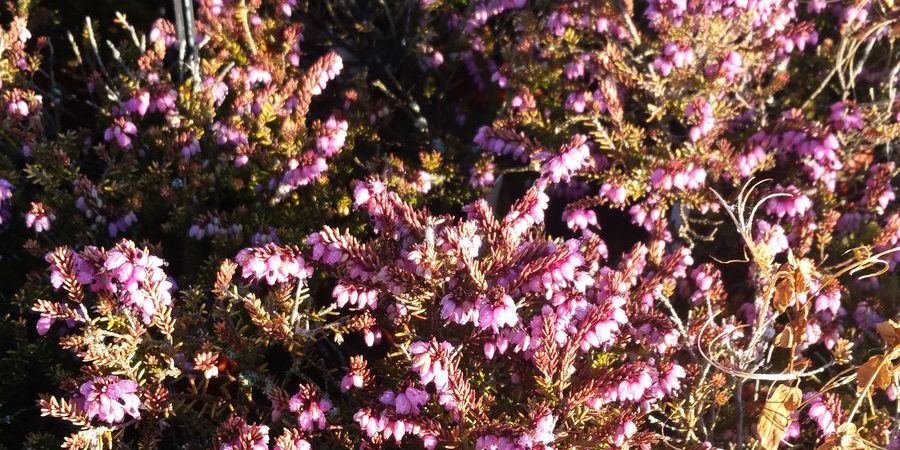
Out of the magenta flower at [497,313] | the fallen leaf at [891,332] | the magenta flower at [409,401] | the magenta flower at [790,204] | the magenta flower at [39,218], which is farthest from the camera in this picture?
the magenta flower at [790,204]

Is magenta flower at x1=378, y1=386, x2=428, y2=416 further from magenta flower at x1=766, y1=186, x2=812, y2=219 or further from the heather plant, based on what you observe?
magenta flower at x1=766, y1=186, x2=812, y2=219

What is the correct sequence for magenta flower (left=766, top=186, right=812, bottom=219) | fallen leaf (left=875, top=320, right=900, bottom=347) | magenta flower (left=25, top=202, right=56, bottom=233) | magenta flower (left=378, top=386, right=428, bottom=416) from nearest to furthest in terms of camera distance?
fallen leaf (left=875, top=320, right=900, bottom=347) → magenta flower (left=378, top=386, right=428, bottom=416) → magenta flower (left=25, top=202, right=56, bottom=233) → magenta flower (left=766, top=186, right=812, bottom=219)

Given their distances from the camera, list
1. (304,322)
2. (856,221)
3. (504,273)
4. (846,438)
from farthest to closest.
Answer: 1. (856,221)
2. (304,322)
3. (504,273)
4. (846,438)

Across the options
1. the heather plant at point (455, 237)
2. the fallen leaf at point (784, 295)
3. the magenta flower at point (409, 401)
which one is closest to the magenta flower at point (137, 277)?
the heather plant at point (455, 237)

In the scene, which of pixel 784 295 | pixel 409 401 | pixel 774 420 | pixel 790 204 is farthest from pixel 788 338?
pixel 790 204

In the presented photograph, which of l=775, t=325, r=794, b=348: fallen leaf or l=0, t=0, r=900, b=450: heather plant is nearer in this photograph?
l=775, t=325, r=794, b=348: fallen leaf

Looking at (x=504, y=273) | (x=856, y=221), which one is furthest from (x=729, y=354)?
(x=856, y=221)

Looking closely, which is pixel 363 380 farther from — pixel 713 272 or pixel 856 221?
pixel 856 221

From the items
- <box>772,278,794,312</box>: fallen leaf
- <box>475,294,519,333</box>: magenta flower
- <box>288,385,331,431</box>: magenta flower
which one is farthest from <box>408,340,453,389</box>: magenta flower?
<box>772,278,794,312</box>: fallen leaf

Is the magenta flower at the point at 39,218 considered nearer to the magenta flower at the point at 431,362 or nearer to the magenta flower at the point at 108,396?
the magenta flower at the point at 108,396
